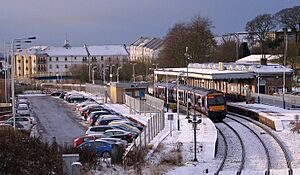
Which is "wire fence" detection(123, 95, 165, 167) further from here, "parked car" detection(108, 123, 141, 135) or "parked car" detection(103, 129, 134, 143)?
"parked car" detection(108, 123, 141, 135)

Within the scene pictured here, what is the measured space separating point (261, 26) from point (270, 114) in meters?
74.5

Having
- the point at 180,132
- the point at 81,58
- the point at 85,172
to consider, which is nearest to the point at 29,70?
the point at 81,58

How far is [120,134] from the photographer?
36.5m

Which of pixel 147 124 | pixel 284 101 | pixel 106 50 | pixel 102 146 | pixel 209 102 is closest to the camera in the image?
pixel 102 146

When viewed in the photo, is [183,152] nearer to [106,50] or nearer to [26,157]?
[26,157]

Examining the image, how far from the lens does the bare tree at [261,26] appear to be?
11819 cm

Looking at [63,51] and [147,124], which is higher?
[63,51]

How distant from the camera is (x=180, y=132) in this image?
40.3 meters

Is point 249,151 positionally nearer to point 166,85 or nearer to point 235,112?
point 235,112

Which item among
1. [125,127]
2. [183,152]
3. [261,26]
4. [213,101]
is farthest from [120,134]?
[261,26]

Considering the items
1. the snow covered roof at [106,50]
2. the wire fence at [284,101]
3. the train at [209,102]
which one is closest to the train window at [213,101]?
the train at [209,102]

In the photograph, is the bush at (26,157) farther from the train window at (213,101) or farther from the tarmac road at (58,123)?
the train window at (213,101)

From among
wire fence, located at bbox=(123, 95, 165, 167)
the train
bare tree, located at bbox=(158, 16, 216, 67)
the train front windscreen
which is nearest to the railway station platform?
the train

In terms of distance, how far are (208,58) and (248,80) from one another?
4400 cm
